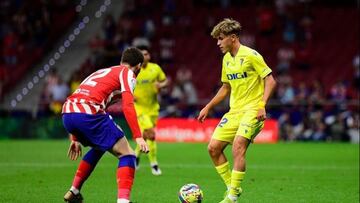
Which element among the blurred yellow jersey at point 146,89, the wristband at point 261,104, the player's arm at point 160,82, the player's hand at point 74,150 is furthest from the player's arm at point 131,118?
the blurred yellow jersey at point 146,89

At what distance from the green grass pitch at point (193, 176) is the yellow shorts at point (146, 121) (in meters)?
0.95

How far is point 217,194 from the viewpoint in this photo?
40.7 ft

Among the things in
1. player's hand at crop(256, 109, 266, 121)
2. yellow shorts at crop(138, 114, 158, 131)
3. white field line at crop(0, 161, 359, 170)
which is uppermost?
player's hand at crop(256, 109, 266, 121)

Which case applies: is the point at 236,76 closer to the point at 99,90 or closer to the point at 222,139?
the point at 222,139

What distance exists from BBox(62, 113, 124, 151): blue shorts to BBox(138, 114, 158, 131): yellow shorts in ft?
22.5

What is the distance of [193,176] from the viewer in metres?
15.5

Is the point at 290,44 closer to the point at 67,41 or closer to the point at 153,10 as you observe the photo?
the point at 153,10

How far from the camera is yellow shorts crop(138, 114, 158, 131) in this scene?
16703mm

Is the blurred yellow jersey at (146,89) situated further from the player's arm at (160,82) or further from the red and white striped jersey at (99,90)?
the red and white striped jersey at (99,90)

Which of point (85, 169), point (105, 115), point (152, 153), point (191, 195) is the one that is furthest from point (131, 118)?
point (152, 153)

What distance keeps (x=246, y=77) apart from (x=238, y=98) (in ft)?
1.08

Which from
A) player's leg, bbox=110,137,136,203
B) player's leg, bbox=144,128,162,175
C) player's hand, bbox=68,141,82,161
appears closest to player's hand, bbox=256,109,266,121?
player's leg, bbox=110,137,136,203

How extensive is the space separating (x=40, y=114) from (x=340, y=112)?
36.3ft

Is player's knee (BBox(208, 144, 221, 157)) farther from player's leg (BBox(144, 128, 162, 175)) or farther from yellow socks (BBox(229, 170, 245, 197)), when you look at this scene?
player's leg (BBox(144, 128, 162, 175))
